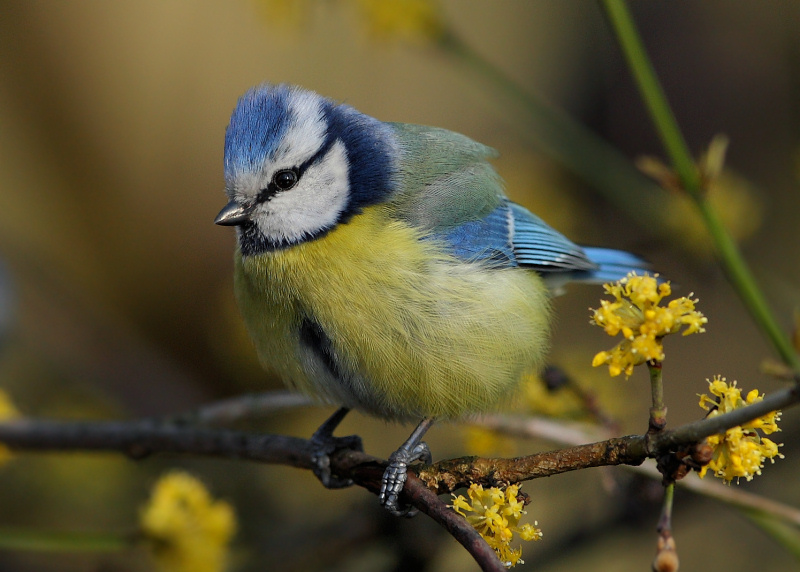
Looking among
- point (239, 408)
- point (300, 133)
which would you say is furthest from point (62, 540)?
point (300, 133)

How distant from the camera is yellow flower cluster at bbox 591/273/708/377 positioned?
121cm

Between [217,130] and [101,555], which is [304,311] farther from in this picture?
[217,130]

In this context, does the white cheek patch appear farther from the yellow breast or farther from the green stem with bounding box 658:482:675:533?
the green stem with bounding box 658:482:675:533

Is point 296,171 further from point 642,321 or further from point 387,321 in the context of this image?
point 642,321

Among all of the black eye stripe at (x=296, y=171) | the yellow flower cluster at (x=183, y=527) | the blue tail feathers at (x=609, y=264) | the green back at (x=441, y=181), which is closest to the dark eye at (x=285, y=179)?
the black eye stripe at (x=296, y=171)

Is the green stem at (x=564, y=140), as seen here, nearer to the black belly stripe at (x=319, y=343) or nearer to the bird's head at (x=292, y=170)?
the bird's head at (x=292, y=170)

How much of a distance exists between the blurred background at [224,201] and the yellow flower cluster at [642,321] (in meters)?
1.55

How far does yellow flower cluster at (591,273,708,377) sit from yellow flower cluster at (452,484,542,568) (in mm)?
258

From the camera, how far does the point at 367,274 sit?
199 cm

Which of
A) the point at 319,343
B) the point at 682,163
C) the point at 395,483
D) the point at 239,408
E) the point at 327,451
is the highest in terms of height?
the point at 682,163

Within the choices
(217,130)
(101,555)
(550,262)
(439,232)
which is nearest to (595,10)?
(217,130)

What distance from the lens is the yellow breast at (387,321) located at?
1.97m

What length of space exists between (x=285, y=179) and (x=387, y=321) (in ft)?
1.54

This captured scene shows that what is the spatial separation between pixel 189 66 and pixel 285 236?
2.88 meters
